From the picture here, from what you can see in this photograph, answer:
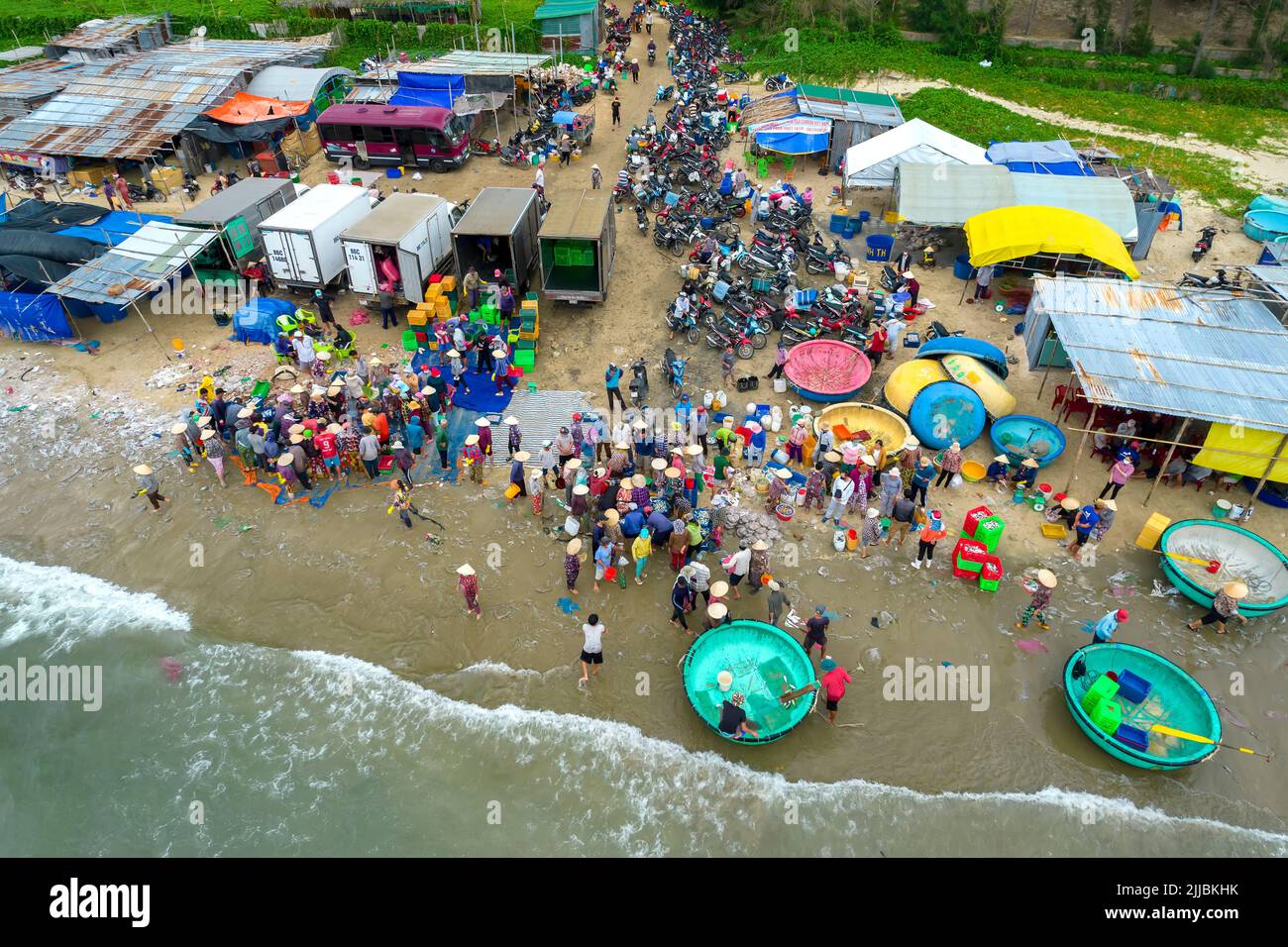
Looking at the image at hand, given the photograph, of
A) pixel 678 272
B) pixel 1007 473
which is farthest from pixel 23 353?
pixel 1007 473

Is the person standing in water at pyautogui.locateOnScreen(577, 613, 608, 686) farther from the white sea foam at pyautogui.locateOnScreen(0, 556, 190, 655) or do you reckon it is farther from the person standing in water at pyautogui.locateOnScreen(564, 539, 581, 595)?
the white sea foam at pyautogui.locateOnScreen(0, 556, 190, 655)

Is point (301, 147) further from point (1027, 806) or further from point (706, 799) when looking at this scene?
point (1027, 806)

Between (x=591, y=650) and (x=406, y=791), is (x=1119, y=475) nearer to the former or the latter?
(x=591, y=650)

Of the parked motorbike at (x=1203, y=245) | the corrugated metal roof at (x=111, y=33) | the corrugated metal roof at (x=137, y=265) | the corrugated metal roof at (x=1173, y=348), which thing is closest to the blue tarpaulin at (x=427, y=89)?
the corrugated metal roof at (x=137, y=265)

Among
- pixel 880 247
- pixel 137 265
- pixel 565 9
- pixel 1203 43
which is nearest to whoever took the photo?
pixel 137 265

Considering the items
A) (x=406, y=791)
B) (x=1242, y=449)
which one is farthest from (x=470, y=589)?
(x=1242, y=449)

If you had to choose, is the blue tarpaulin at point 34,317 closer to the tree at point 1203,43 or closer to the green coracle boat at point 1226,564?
the green coracle boat at point 1226,564
